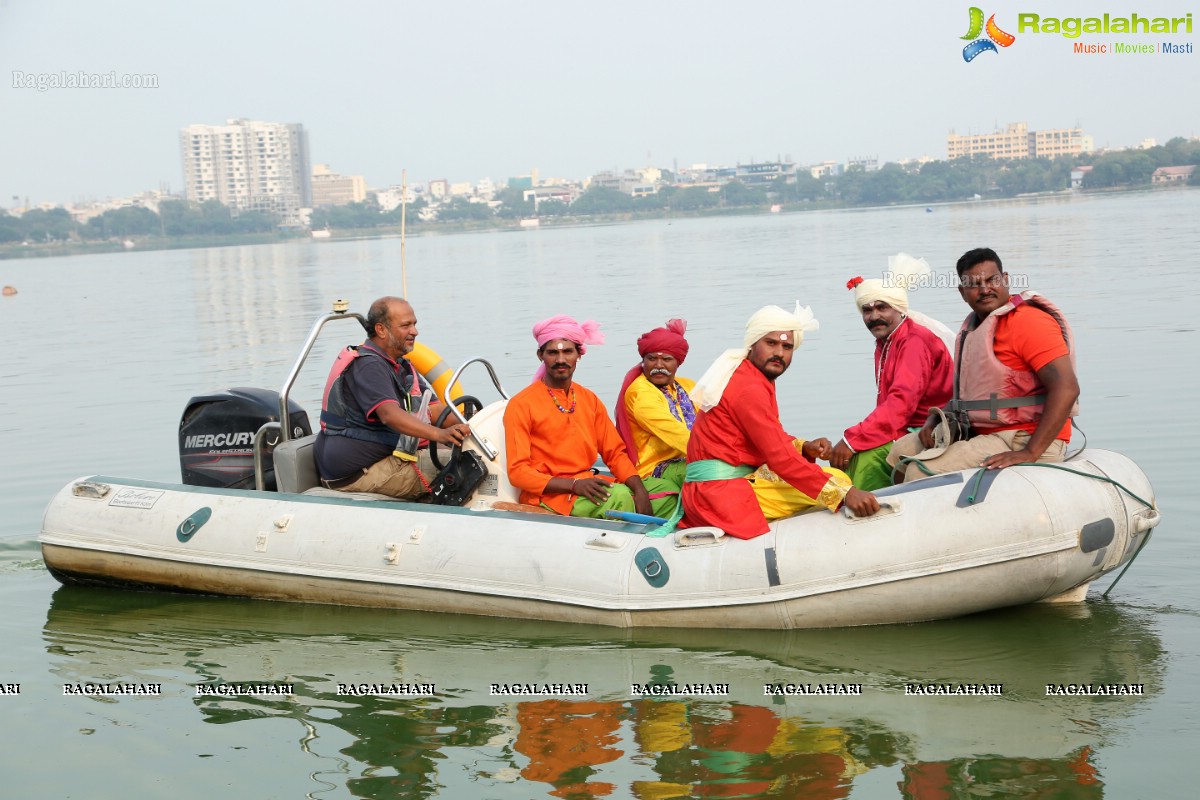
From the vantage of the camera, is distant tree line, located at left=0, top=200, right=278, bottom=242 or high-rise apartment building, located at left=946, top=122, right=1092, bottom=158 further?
high-rise apartment building, located at left=946, top=122, right=1092, bottom=158

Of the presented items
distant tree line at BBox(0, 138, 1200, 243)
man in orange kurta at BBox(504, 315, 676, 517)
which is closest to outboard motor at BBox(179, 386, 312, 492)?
man in orange kurta at BBox(504, 315, 676, 517)

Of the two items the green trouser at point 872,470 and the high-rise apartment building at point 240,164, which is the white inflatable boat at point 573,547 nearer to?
the green trouser at point 872,470

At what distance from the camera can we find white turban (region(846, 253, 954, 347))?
21.6ft

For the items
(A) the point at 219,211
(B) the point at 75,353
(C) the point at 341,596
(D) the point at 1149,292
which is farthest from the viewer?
(A) the point at 219,211

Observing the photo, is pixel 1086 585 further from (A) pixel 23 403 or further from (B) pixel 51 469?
(A) pixel 23 403

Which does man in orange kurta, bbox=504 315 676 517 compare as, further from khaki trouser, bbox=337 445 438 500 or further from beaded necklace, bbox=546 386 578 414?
khaki trouser, bbox=337 445 438 500

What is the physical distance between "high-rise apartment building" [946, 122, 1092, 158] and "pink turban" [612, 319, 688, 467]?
16629cm

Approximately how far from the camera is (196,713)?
19.8 ft

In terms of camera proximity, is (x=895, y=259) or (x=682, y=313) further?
(x=682, y=313)

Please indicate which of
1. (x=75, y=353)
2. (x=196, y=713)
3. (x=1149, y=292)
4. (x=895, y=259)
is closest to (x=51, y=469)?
(x=196, y=713)

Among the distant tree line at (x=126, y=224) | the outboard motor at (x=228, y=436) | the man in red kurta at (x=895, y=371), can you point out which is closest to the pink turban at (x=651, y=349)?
the man in red kurta at (x=895, y=371)

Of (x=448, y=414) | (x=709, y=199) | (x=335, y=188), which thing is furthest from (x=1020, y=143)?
(x=448, y=414)

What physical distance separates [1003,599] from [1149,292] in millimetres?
16386

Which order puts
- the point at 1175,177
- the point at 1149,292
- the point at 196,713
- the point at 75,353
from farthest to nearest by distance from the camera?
the point at 1175,177 < the point at 75,353 < the point at 1149,292 < the point at 196,713
